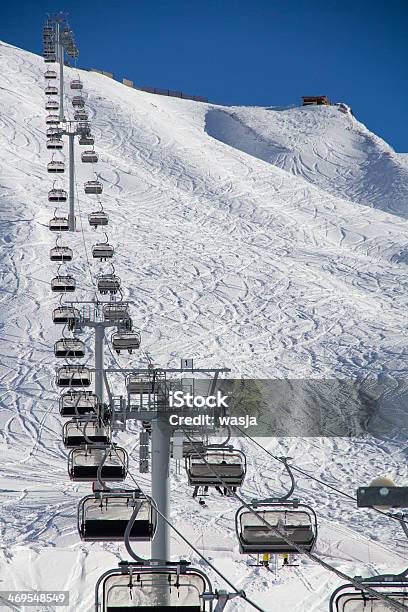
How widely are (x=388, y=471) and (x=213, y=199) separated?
85.5 ft

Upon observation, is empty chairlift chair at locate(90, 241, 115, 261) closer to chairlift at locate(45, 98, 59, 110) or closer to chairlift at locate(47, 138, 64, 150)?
chairlift at locate(47, 138, 64, 150)

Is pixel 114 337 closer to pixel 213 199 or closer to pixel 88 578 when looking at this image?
pixel 88 578

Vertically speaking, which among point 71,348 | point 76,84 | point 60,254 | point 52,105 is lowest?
point 71,348

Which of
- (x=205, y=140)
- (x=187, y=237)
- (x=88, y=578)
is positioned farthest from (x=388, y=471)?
(x=205, y=140)

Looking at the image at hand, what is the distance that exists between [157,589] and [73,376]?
44.2ft

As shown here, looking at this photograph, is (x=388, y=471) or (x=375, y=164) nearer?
(x=388, y=471)

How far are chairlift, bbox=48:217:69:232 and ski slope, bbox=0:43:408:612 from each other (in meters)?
0.78

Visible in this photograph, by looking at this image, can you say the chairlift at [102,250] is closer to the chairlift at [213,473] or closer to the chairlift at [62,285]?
the chairlift at [62,285]

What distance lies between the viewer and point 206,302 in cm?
3192

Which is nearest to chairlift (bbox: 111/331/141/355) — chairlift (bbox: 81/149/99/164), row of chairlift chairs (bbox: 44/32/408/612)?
row of chairlift chairs (bbox: 44/32/408/612)

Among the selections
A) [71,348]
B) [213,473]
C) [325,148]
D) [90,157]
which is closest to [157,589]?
[213,473]

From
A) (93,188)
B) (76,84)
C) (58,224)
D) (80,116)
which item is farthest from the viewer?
(76,84)

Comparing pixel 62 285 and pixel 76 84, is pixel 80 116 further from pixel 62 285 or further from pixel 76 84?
pixel 62 285

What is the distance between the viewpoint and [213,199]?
45969 mm
